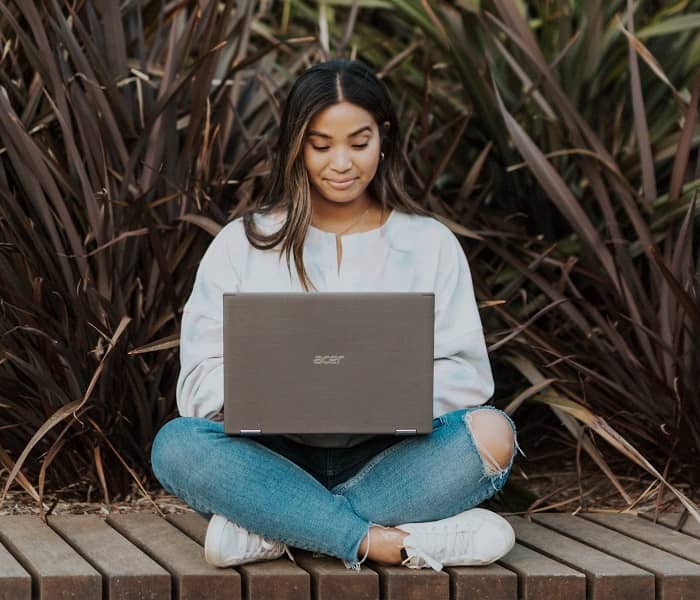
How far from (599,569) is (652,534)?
35 centimetres

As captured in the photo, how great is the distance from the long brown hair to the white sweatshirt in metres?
0.03

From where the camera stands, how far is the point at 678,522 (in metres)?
3.05

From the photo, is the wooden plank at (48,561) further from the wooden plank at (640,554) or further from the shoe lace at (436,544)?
the wooden plank at (640,554)

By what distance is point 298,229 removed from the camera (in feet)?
9.49

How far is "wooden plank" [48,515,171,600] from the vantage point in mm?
2590

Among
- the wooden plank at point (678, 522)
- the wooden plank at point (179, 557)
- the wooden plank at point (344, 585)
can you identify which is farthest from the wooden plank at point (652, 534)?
the wooden plank at point (179, 557)

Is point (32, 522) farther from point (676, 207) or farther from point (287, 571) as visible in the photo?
point (676, 207)

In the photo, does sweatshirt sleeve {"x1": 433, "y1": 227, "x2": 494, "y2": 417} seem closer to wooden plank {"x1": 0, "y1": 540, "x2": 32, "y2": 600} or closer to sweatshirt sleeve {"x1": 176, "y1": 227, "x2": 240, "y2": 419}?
sweatshirt sleeve {"x1": 176, "y1": 227, "x2": 240, "y2": 419}

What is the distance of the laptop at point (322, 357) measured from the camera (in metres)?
2.52

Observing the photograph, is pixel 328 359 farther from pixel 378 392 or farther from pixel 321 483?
pixel 321 483

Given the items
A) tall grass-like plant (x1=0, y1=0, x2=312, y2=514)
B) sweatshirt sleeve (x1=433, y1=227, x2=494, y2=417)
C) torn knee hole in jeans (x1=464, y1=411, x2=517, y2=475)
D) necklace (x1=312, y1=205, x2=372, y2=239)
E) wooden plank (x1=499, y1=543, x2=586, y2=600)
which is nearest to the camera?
wooden plank (x1=499, y1=543, x2=586, y2=600)

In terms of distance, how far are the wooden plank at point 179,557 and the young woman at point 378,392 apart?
0.16 ft

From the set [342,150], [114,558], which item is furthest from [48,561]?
[342,150]

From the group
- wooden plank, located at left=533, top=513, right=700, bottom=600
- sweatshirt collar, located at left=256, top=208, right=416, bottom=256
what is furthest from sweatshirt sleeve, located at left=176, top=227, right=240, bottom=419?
wooden plank, located at left=533, top=513, right=700, bottom=600
